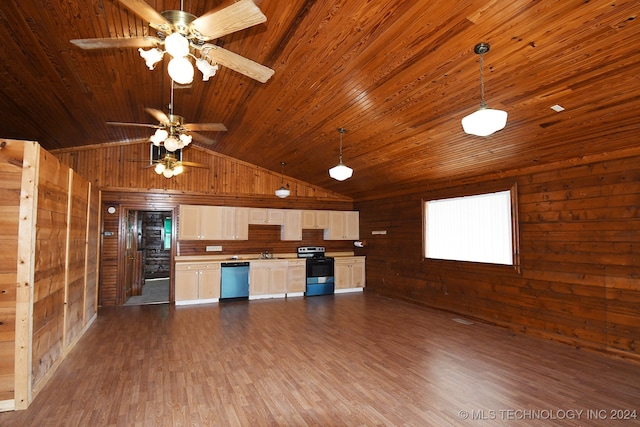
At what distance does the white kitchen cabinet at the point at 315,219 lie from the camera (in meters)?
8.27

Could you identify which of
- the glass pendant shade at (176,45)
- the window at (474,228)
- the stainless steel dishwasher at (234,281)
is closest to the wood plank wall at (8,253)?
the glass pendant shade at (176,45)

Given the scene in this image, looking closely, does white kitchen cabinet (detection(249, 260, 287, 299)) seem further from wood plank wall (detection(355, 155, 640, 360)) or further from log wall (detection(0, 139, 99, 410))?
log wall (detection(0, 139, 99, 410))

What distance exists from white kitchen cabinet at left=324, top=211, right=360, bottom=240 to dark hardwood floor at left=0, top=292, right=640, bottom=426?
3.43 m

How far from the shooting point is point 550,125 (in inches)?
141

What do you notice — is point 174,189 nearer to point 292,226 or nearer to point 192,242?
point 192,242

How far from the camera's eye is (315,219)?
27.5 ft

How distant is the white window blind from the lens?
5.16m

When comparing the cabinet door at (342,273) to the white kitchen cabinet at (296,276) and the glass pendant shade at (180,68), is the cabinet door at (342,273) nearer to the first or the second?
the white kitchen cabinet at (296,276)

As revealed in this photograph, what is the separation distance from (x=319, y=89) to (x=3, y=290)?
3377 mm

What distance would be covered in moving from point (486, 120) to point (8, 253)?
13.1 feet

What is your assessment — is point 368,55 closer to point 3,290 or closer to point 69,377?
point 3,290

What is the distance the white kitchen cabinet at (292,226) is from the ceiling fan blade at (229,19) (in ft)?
19.8

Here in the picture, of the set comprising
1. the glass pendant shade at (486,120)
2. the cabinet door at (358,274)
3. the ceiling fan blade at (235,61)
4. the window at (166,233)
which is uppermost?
the ceiling fan blade at (235,61)

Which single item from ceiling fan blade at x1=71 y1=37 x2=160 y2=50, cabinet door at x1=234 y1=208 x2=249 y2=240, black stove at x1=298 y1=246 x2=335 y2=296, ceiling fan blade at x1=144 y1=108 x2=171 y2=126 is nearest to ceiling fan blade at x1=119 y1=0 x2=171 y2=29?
ceiling fan blade at x1=71 y1=37 x2=160 y2=50
